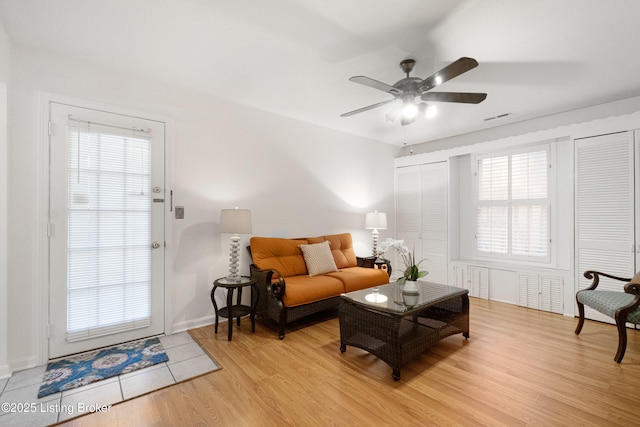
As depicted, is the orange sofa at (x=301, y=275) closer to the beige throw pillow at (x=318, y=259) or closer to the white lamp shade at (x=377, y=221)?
the beige throw pillow at (x=318, y=259)

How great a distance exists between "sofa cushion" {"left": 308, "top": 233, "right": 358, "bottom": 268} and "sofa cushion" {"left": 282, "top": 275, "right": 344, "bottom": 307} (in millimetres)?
655

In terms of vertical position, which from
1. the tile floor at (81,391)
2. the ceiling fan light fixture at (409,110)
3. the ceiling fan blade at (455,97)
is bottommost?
the tile floor at (81,391)

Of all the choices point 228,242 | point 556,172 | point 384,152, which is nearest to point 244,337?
point 228,242

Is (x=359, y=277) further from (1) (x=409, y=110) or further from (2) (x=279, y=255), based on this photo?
(1) (x=409, y=110)

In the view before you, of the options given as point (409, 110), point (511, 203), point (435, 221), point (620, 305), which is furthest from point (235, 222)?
point (511, 203)

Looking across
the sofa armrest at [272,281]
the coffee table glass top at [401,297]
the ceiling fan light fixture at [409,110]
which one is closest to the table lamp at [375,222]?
the coffee table glass top at [401,297]

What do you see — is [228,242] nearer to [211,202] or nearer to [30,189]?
[211,202]

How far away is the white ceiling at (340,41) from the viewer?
198 centimetres

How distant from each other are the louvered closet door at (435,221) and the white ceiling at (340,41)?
72.8 inches

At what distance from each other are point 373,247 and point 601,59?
11.8ft

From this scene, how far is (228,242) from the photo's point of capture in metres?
3.54

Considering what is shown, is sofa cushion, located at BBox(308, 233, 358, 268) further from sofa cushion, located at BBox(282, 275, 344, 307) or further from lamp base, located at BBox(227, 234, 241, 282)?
lamp base, located at BBox(227, 234, 241, 282)

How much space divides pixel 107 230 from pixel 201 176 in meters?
1.07

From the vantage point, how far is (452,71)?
210 centimetres
